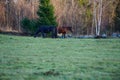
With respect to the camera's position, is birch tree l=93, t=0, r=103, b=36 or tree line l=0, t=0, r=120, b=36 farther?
tree line l=0, t=0, r=120, b=36

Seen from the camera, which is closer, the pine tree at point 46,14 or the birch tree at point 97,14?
the pine tree at point 46,14

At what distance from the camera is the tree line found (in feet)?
174

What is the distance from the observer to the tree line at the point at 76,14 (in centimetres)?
5303

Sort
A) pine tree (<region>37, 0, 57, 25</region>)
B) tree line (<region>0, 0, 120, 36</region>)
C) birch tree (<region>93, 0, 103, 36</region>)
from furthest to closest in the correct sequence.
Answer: tree line (<region>0, 0, 120, 36</region>), birch tree (<region>93, 0, 103, 36</region>), pine tree (<region>37, 0, 57, 25</region>)

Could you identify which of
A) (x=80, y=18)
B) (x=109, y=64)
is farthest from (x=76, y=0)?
(x=109, y=64)

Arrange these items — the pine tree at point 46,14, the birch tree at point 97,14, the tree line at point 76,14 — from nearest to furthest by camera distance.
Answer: the pine tree at point 46,14 → the birch tree at point 97,14 → the tree line at point 76,14

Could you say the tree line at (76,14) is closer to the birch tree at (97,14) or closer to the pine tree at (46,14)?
the birch tree at (97,14)

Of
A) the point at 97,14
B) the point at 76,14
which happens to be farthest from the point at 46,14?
the point at 97,14

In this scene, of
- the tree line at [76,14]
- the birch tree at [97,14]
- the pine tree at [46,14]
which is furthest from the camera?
the tree line at [76,14]

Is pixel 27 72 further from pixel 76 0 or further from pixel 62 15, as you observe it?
pixel 76 0

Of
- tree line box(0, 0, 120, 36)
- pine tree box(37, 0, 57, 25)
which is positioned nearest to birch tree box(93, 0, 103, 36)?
tree line box(0, 0, 120, 36)

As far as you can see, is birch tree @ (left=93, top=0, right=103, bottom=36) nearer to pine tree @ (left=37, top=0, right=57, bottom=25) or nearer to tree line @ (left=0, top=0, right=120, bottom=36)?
tree line @ (left=0, top=0, right=120, bottom=36)

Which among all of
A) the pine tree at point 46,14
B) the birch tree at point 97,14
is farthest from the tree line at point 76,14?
the pine tree at point 46,14

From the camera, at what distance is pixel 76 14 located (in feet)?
177
